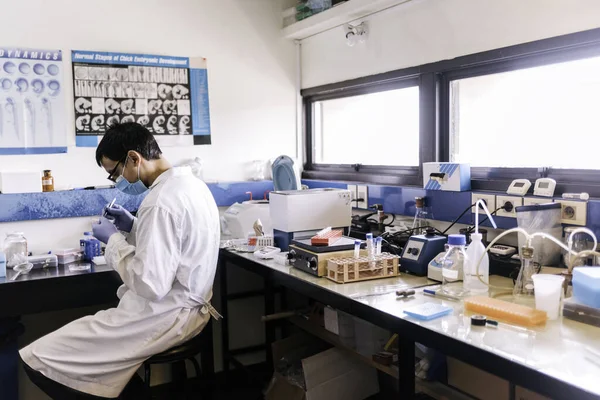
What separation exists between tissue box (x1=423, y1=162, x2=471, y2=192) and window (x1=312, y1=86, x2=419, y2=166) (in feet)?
1.39

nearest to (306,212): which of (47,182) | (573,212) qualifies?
(573,212)

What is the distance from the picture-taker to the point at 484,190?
2.48 m

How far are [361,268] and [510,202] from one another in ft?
2.34

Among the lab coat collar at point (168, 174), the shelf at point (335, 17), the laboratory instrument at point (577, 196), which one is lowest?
the laboratory instrument at point (577, 196)

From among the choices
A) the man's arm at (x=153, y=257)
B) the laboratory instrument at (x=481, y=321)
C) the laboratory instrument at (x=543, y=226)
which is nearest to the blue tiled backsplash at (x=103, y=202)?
the laboratory instrument at (x=543, y=226)

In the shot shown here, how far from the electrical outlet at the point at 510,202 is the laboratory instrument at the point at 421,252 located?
0.29 meters

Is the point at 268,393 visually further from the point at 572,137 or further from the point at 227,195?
the point at 572,137

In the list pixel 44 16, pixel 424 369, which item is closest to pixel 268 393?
pixel 424 369

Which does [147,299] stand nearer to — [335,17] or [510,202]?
[510,202]

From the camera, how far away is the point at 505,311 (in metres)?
1.60

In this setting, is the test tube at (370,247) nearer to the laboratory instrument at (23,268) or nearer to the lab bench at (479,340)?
the lab bench at (479,340)

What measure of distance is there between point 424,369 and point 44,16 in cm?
270

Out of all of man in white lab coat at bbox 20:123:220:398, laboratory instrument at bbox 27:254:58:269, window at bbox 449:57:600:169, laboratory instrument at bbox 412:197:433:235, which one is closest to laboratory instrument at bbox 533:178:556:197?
window at bbox 449:57:600:169

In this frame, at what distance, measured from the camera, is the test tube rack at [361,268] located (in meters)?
2.11
